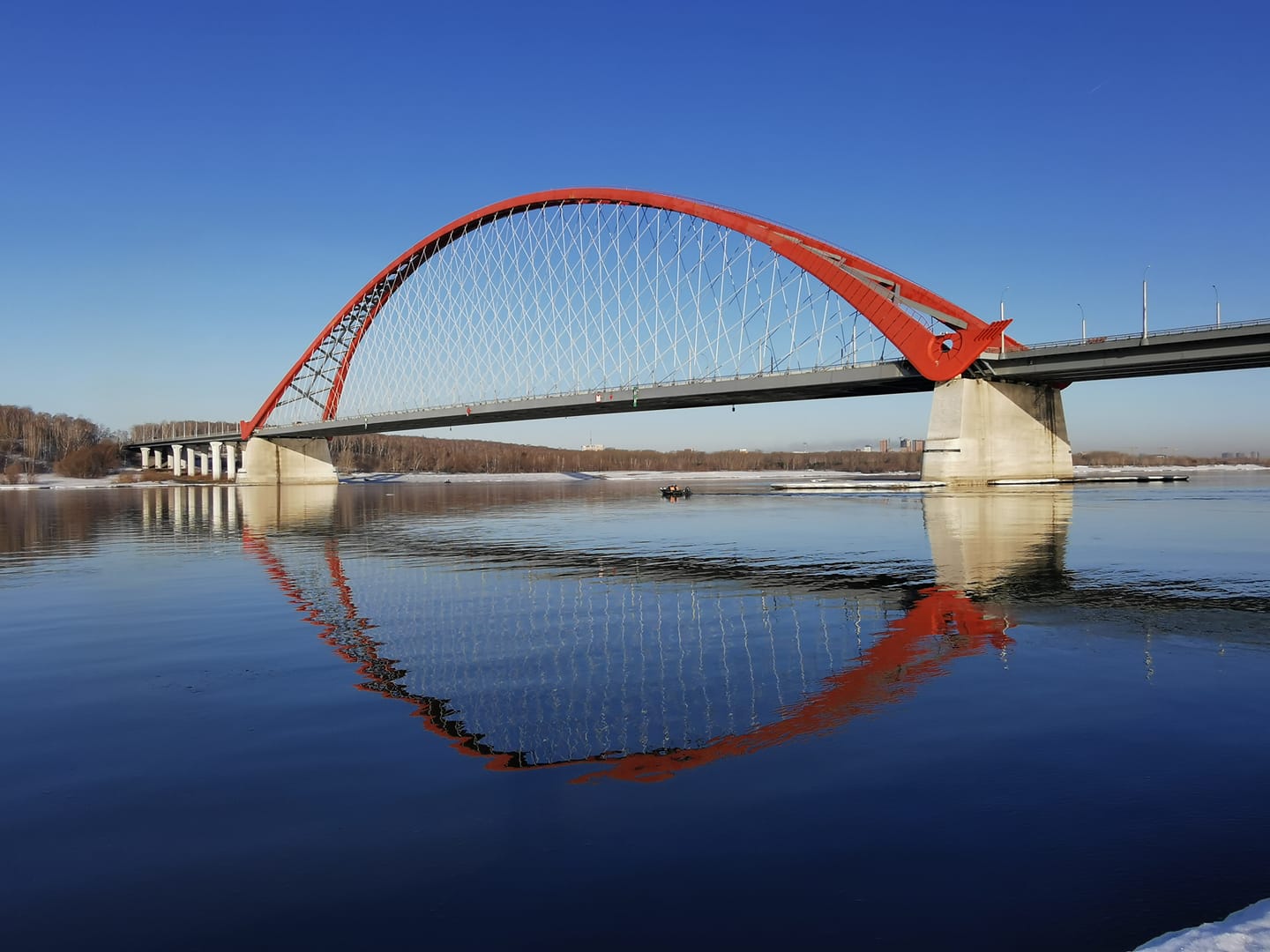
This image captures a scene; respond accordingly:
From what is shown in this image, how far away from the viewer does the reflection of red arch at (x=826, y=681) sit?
6.54 metres

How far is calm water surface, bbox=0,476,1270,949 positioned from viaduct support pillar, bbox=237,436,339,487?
9658 centimetres

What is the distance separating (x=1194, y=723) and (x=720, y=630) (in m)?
5.68

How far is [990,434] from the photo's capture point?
57.6 metres

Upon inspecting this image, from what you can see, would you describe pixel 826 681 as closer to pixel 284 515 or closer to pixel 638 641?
pixel 638 641

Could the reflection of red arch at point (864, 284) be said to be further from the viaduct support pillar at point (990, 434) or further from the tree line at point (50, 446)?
the tree line at point (50, 446)

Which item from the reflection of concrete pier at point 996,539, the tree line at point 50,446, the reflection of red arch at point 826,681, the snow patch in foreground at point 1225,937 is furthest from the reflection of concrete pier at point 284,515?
→ the tree line at point 50,446

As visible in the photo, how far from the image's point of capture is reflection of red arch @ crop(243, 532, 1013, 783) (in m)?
6.54

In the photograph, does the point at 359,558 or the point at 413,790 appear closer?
the point at 413,790

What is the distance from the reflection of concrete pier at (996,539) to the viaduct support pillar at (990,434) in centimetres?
958

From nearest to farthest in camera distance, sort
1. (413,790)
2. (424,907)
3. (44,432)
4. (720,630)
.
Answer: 1. (424,907)
2. (413,790)
3. (720,630)
4. (44,432)

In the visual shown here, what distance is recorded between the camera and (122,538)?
29.4 meters

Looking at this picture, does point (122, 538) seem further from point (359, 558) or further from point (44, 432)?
point (44, 432)

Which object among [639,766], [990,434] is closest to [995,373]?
[990,434]

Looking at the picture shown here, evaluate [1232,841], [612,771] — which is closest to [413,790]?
[612,771]
